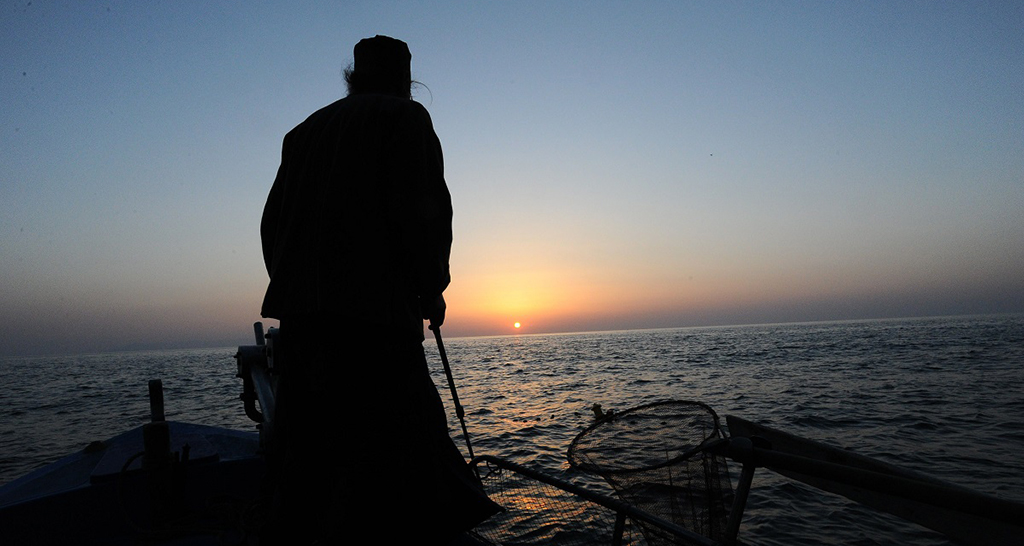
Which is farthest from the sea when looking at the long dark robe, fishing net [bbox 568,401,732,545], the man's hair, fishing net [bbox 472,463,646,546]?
fishing net [bbox 568,401,732,545]

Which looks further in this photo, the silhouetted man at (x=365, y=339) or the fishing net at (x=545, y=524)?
the fishing net at (x=545, y=524)

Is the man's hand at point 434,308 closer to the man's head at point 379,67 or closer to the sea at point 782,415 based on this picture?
the sea at point 782,415

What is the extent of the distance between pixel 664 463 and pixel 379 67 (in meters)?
2.75

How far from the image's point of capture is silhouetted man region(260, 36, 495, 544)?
1896 mm

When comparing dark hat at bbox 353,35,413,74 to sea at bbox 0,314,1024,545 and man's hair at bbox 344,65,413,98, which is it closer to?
man's hair at bbox 344,65,413,98

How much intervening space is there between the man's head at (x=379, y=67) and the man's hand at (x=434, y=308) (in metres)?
1.01

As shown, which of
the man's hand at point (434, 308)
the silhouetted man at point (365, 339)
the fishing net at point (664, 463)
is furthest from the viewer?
the fishing net at point (664, 463)

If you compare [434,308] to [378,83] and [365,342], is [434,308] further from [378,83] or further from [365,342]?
[378,83]

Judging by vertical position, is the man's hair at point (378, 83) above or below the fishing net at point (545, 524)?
above

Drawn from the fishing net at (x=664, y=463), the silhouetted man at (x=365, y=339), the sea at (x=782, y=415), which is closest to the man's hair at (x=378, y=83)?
the silhouetted man at (x=365, y=339)

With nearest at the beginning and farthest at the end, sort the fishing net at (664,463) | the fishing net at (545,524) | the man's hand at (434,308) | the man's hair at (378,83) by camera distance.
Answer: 1. the man's hand at (434,308)
2. the man's hair at (378,83)
3. the fishing net at (664,463)
4. the fishing net at (545,524)

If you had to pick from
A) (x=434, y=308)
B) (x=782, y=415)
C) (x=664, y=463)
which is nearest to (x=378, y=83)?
(x=434, y=308)

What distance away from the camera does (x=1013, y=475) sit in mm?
8141

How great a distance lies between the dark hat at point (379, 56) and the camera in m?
2.36
